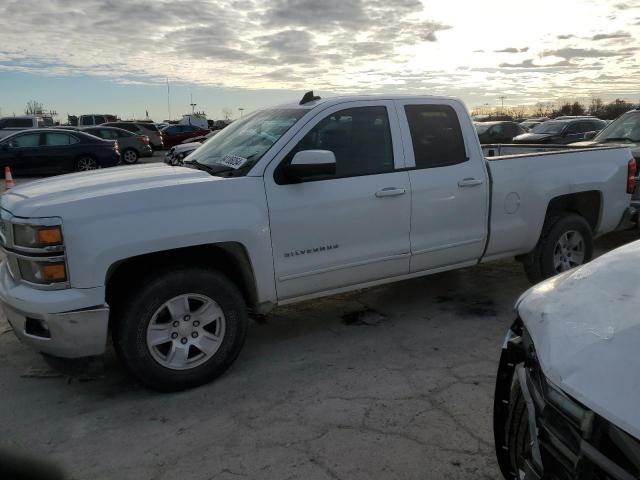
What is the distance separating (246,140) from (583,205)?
11.6 ft

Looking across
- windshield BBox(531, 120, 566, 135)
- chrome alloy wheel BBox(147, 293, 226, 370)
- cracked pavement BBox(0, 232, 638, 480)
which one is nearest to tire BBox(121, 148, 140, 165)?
windshield BBox(531, 120, 566, 135)

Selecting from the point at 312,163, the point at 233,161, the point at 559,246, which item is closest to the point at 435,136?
the point at 312,163

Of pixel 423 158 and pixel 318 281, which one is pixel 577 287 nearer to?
pixel 318 281

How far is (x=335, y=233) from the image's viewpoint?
4.10m

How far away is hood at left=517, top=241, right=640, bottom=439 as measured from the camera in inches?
62.0

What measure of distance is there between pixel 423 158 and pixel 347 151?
0.69 m

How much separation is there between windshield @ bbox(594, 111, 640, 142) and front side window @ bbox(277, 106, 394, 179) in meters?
5.73

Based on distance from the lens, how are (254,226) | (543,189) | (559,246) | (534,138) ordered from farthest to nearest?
(534,138) < (559,246) < (543,189) < (254,226)

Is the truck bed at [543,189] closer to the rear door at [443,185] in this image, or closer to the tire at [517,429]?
the rear door at [443,185]

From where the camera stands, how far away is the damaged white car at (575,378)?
1.55 meters

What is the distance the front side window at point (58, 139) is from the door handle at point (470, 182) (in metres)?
16.0

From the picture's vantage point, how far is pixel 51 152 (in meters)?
17.3

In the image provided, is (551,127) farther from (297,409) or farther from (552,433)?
(552,433)

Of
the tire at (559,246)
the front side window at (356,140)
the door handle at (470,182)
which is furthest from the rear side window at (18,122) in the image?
the tire at (559,246)
